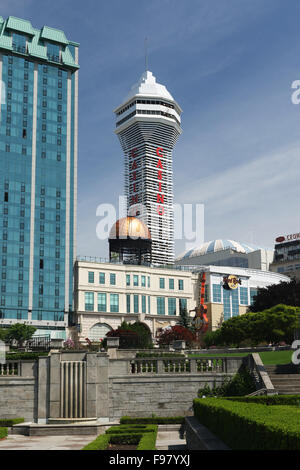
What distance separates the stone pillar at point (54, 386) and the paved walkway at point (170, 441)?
6.58m

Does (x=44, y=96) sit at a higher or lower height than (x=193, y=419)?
higher

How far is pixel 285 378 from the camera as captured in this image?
28.2 meters

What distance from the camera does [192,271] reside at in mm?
119438

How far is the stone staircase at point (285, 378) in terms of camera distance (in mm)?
26984

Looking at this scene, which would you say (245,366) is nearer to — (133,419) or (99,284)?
(133,419)

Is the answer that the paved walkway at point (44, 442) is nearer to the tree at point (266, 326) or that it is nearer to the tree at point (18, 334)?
the tree at point (266, 326)

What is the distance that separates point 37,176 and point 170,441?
322 ft

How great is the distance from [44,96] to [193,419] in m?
111

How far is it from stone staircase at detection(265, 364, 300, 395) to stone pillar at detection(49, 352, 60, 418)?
1219cm

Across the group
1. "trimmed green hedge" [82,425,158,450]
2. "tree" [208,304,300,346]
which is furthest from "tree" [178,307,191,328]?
"trimmed green hedge" [82,425,158,450]

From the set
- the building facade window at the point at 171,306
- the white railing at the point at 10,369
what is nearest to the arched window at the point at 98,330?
the building facade window at the point at 171,306

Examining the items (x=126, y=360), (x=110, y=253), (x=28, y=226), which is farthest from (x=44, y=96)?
(x=126, y=360)

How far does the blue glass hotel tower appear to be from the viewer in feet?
357

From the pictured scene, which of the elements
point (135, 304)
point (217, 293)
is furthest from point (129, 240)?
point (217, 293)
